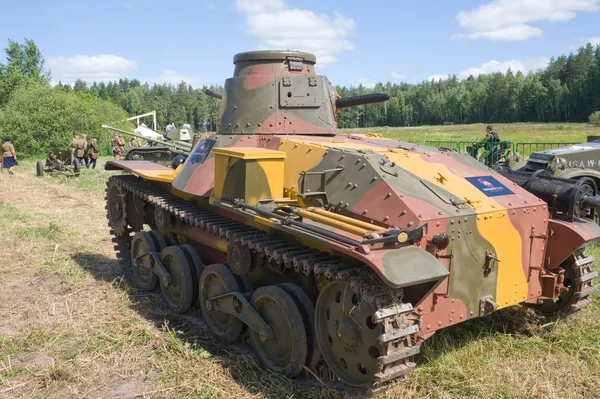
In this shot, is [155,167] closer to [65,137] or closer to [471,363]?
[471,363]

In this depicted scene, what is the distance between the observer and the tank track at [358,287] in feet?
14.2

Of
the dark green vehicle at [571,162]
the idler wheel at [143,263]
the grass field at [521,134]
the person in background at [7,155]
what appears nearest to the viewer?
the idler wheel at [143,263]

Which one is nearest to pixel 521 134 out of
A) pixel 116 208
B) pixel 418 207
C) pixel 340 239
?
pixel 116 208

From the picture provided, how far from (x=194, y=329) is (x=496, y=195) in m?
3.88

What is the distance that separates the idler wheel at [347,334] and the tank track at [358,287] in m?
0.10

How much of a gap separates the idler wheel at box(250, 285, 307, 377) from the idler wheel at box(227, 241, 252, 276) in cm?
35

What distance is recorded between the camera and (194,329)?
6.98 meters

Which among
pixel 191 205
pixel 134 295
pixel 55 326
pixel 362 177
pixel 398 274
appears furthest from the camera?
pixel 134 295

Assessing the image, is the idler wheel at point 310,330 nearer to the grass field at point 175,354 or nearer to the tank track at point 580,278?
the grass field at point 175,354

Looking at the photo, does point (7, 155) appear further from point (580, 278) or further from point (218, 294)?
point (580, 278)

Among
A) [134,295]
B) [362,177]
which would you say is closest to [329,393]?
[362,177]

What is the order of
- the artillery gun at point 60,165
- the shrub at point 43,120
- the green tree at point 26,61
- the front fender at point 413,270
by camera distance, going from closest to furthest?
1. the front fender at point 413,270
2. the artillery gun at point 60,165
3. the shrub at point 43,120
4. the green tree at point 26,61

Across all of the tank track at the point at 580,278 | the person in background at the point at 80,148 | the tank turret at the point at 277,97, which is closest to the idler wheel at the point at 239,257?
the tank turret at the point at 277,97

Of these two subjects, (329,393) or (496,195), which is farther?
(496,195)
